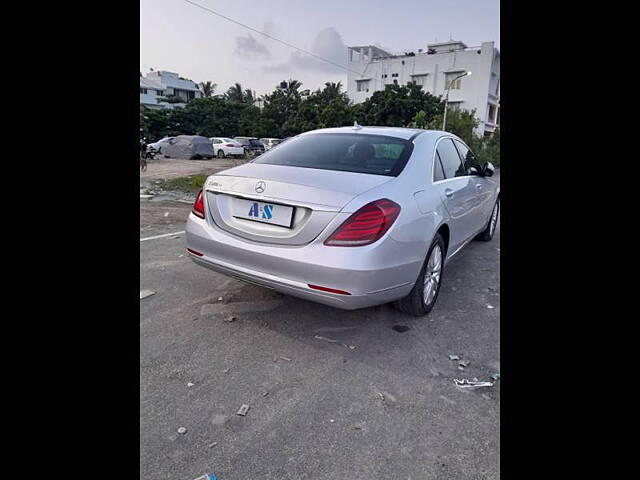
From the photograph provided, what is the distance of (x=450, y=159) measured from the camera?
399 centimetres

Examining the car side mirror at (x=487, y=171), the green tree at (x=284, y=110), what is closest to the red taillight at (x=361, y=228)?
the car side mirror at (x=487, y=171)

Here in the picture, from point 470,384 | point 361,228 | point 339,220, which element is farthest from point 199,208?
point 470,384

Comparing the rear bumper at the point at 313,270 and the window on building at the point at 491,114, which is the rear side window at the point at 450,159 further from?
the window on building at the point at 491,114

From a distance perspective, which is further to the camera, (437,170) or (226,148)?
(226,148)

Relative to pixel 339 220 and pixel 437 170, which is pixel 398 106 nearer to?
pixel 437 170

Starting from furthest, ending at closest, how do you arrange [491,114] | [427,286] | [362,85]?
[362,85]
[491,114]
[427,286]

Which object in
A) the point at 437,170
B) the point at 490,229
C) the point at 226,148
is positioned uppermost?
the point at 226,148

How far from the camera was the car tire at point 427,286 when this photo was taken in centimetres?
316

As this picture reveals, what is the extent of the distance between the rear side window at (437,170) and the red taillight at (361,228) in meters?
1.03

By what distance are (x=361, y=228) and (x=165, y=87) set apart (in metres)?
60.0
